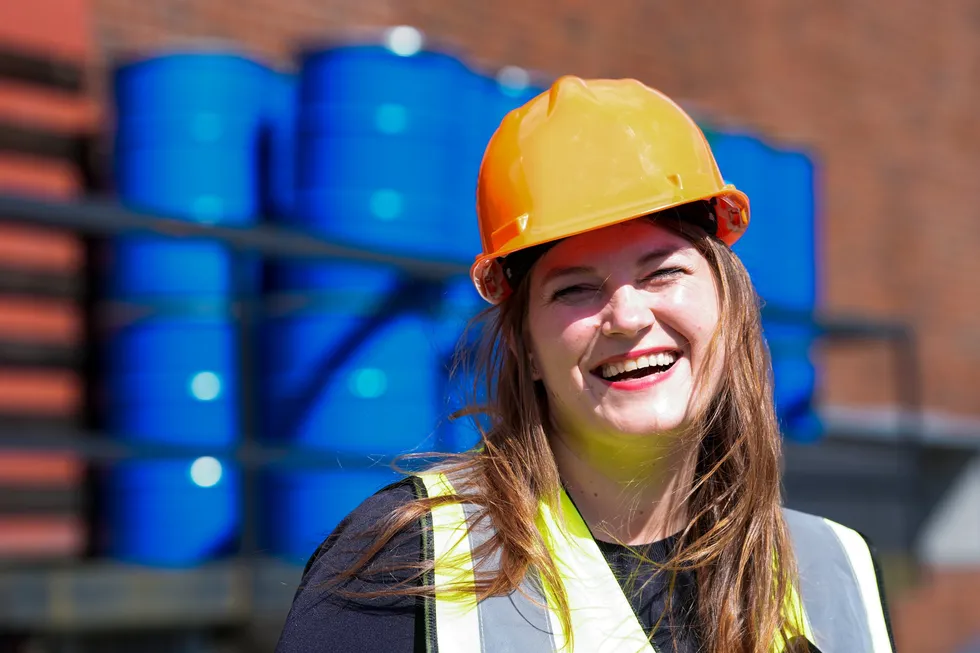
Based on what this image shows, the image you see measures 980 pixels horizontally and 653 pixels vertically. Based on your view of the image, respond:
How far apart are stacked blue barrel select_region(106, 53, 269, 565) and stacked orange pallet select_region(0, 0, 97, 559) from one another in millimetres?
507

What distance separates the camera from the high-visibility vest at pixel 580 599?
1.69 metres

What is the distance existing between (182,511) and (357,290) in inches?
34.3

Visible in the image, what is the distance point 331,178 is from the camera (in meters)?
4.00

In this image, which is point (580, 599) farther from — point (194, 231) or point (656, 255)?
point (194, 231)

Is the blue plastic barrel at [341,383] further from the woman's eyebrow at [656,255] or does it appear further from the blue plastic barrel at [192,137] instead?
the woman's eyebrow at [656,255]

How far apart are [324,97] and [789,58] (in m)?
5.54

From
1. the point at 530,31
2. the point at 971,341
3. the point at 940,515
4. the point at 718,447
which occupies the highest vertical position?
the point at 530,31

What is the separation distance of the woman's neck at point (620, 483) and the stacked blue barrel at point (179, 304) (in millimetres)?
2174

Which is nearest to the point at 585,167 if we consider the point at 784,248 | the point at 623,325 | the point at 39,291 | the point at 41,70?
the point at 623,325

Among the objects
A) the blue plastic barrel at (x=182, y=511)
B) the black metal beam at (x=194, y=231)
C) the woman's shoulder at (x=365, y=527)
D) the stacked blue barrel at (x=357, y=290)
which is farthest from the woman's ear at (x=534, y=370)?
the blue plastic barrel at (x=182, y=511)

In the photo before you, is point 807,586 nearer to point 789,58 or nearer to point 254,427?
point 254,427

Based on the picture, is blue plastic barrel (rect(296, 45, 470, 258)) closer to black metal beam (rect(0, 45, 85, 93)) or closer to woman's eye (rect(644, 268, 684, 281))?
black metal beam (rect(0, 45, 85, 93))

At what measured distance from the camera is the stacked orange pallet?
4559 mm

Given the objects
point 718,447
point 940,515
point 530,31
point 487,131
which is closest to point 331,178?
point 487,131
